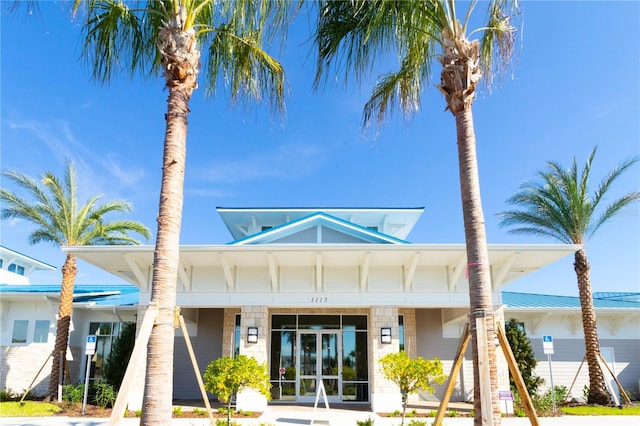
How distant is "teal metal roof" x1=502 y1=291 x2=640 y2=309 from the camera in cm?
1970

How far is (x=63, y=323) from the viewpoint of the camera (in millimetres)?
17078

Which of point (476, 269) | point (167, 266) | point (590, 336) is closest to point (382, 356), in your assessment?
point (590, 336)

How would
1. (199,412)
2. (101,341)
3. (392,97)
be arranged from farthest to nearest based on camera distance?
1. (101,341)
2. (199,412)
3. (392,97)

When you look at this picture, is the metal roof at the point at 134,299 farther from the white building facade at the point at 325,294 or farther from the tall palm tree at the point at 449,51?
the tall palm tree at the point at 449,51

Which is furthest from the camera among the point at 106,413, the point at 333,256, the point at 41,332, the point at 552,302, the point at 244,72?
the point at 552,302

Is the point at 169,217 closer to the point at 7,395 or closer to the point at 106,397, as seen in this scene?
the point at 106,397

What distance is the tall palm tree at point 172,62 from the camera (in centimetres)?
598

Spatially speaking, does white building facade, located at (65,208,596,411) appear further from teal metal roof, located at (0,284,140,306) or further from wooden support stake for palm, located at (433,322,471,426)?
wooden support stake for palm, located at (433,322,471,426)

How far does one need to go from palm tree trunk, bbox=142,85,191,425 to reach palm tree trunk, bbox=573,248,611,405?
15.8m

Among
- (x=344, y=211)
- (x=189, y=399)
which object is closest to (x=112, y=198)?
(x=189, y=399)

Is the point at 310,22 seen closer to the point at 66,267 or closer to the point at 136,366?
the point at 136,366

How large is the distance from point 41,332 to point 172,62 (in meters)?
16.9

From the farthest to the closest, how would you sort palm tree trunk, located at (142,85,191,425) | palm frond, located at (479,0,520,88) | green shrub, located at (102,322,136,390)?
green shrub, located at (102,322,136,390) → palm frond, located at (479,0,520,88) → palm tree trunk, located at (142,85,191,425)

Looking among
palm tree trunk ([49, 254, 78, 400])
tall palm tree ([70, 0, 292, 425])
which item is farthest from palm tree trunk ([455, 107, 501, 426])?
palm tree trunk ([49, 254, 78, 400])
